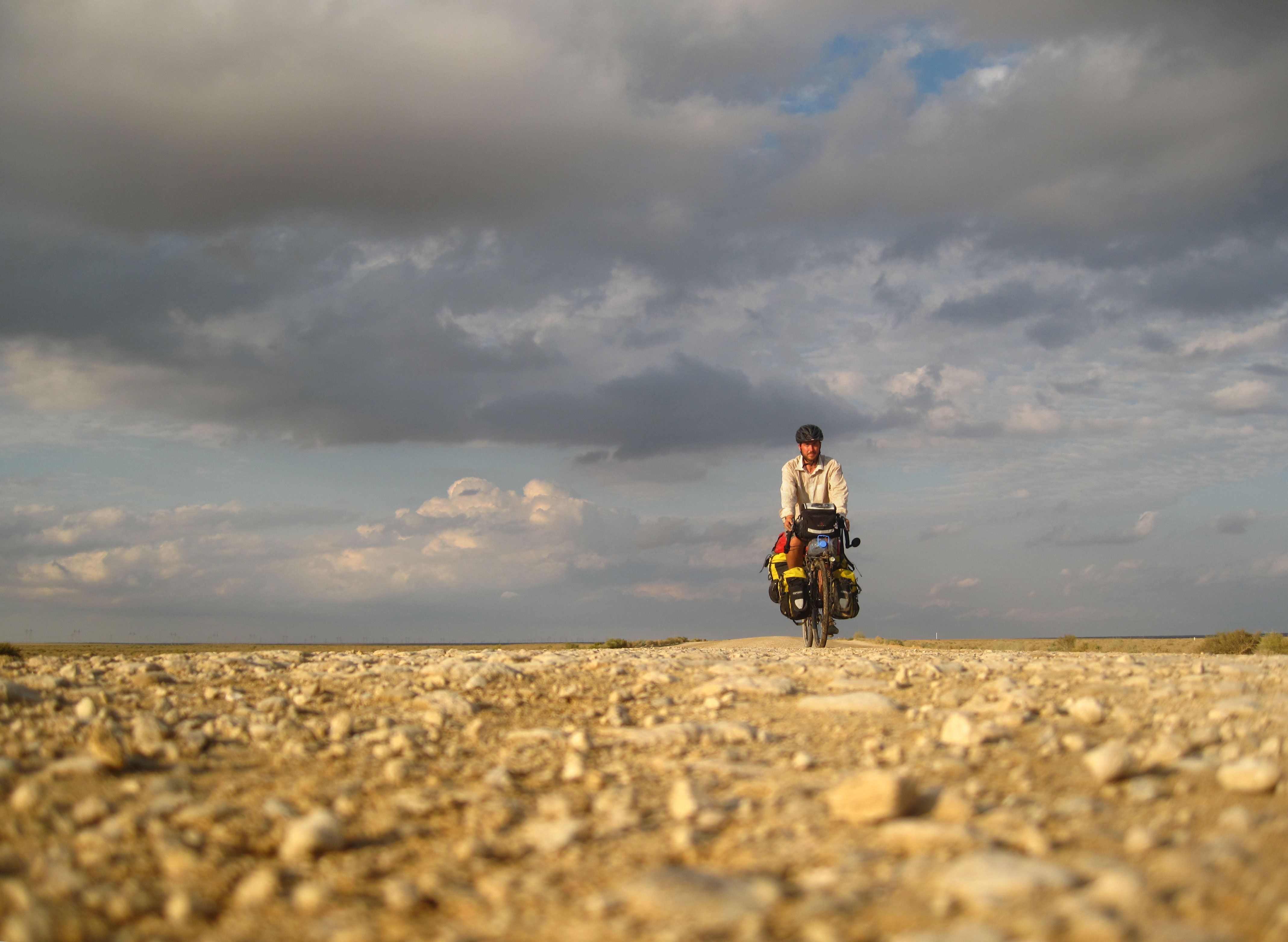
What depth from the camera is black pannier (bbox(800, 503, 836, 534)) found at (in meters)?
12.8

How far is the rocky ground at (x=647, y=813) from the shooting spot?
2.35 m

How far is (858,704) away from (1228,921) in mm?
2687

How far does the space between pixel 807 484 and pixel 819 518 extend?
0.87 meters

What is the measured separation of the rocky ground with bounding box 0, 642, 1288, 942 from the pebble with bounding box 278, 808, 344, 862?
0.01 meters

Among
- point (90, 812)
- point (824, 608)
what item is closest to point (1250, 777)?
point (90, 812)

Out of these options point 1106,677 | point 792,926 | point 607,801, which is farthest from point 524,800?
point 1106,677

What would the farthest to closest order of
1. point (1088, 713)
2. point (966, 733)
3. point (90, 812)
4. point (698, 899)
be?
point (1088, 713), point (966, 733), point (90, 812), point (698, 899)

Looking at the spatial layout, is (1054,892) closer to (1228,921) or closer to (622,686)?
(1228,921)

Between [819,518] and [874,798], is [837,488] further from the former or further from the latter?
[874,798]

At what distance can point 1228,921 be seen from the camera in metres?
2.22

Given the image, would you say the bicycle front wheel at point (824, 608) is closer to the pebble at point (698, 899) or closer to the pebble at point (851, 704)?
the pebble at point (851, 704)

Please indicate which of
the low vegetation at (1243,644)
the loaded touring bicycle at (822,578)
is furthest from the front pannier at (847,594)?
the low vegetation at (1243,644)

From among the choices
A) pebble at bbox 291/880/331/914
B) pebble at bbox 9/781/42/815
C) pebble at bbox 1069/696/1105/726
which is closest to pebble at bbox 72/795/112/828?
pebble at bbox 9/781/42/815

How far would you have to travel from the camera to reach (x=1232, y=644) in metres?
16.2
